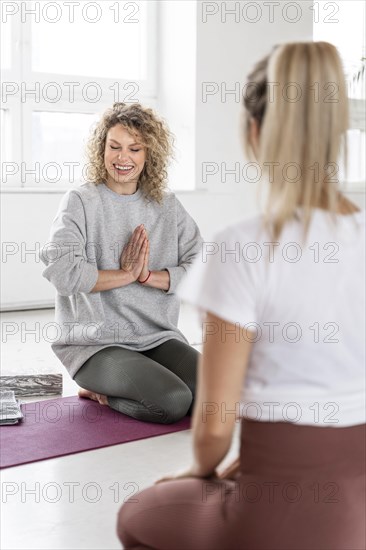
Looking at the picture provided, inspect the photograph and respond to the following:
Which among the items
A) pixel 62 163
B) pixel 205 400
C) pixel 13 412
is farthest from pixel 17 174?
pixel 205 400

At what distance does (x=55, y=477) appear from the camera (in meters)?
2.41

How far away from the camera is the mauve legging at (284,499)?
4.11 feet

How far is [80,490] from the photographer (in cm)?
232

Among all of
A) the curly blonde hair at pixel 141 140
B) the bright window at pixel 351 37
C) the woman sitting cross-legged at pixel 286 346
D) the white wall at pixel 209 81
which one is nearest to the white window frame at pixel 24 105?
the white wall at pixel 209 81

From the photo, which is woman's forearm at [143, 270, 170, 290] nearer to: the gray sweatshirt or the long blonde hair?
the gray sweatshirt

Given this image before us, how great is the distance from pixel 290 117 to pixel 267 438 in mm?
467

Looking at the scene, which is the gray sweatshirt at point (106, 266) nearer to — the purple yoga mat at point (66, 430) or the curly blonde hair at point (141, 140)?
the curly blonde hair at point (141, 140)

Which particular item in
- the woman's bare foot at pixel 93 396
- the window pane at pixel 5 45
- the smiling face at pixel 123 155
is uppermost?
the window pane at pixel 5 45

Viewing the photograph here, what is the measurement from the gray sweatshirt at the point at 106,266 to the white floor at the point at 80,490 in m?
0.47

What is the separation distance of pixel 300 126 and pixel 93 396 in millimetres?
2149

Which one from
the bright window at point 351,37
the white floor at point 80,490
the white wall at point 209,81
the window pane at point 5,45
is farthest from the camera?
the bright window at point 351,37

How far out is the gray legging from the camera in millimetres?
2920

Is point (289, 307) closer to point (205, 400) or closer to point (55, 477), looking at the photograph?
point (205, 400)

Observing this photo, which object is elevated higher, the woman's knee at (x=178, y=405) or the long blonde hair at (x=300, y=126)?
the long blonde hair at (x=300, y=126)
